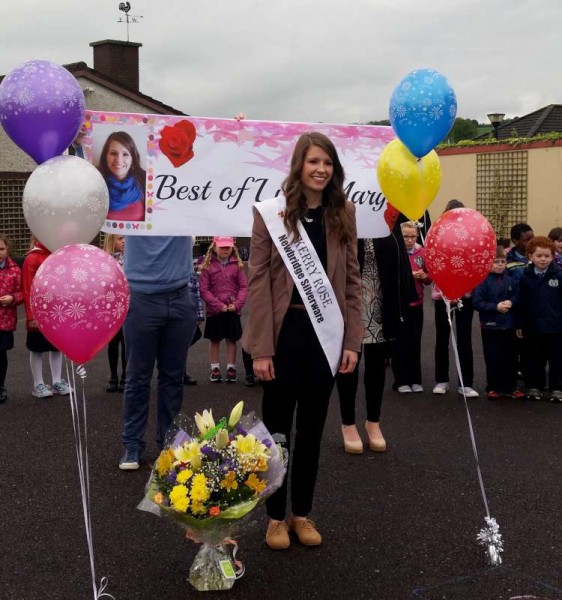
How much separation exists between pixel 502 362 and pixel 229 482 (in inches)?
157

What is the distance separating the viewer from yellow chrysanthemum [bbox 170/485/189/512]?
9.87ft

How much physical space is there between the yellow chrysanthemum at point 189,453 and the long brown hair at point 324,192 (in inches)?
39.5

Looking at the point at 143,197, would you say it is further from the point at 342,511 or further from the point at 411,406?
the point at 411,406

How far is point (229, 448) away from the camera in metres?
3.20

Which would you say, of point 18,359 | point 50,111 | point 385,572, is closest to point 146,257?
point 50,111

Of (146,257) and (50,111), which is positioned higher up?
(50,111)

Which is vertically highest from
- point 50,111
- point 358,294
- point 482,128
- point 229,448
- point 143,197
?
point 482,128

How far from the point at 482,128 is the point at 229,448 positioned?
2720 cm

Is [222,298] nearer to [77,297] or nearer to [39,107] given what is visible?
[39,107]

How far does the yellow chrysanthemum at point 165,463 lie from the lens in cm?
319

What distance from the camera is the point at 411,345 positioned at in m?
6.75

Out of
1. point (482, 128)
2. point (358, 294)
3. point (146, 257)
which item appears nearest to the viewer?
A: point (358, 294)

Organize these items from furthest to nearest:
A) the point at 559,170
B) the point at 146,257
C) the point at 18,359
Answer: the point at 559,170 → the point at 18,359 → the point at 146,257

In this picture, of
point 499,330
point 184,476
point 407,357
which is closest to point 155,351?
point 184,476
